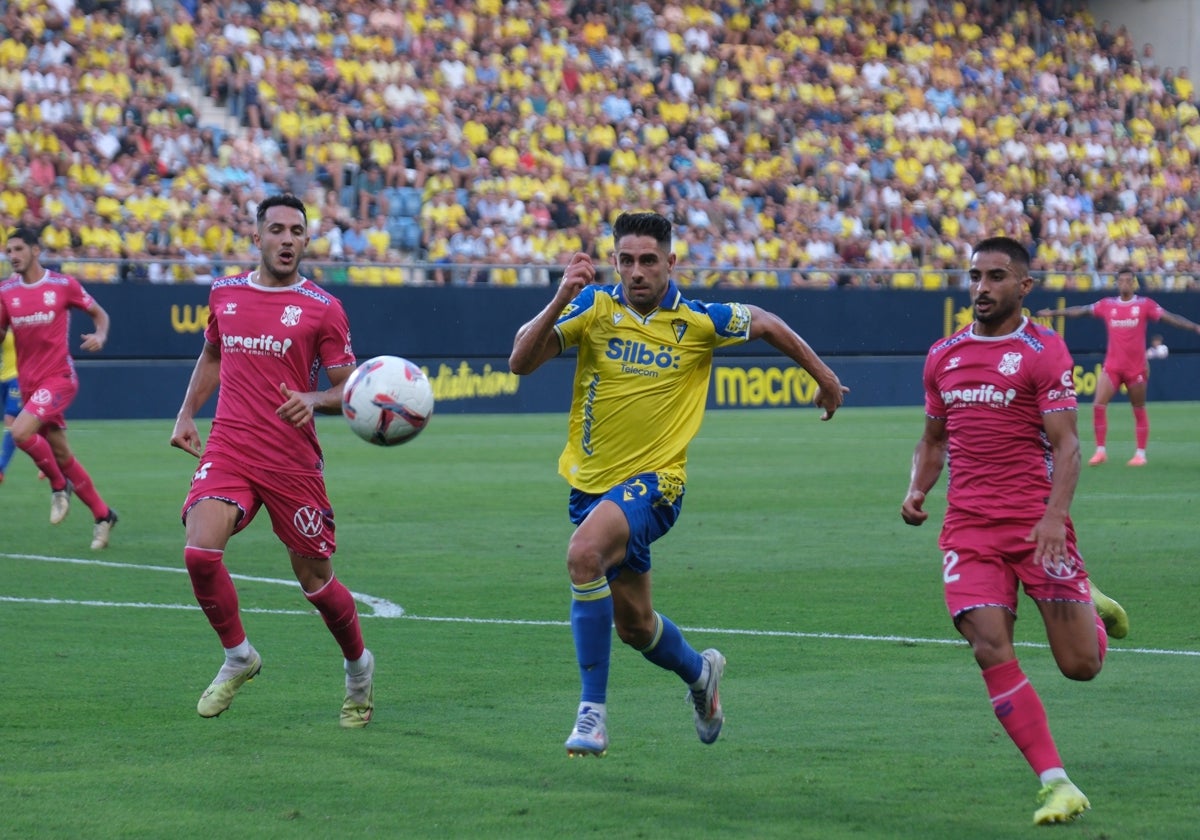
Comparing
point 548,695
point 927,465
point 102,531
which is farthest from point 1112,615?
point 102,531

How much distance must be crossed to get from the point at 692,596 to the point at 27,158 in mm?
17710

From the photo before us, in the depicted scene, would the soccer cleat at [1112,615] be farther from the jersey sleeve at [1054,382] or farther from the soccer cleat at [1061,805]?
the soccer cleat at [1061,805]

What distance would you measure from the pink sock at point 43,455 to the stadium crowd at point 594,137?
1083cm

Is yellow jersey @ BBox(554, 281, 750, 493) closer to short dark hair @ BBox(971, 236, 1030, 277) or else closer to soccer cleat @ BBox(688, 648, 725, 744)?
soccer cleat @ BBox(688, 648, 725, 744)

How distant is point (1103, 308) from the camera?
72.3ft

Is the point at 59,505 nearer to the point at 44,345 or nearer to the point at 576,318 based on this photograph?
the point at 44,345

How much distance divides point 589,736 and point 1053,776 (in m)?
1.69

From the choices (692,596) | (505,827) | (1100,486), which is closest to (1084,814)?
(505,827)

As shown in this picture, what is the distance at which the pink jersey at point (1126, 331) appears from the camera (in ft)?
71.4

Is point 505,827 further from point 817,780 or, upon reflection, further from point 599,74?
point 599,74

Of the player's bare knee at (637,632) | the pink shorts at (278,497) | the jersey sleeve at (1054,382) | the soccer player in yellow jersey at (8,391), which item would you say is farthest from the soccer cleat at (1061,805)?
the soccer player in yellow jersey at (8,391)

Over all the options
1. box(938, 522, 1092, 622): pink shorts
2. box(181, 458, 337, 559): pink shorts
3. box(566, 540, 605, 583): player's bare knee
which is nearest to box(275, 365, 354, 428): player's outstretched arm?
box(181, 458, 337, 559): pink shorts

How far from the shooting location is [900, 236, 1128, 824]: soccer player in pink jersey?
6.02 m

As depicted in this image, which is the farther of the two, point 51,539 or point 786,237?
point 786,237
